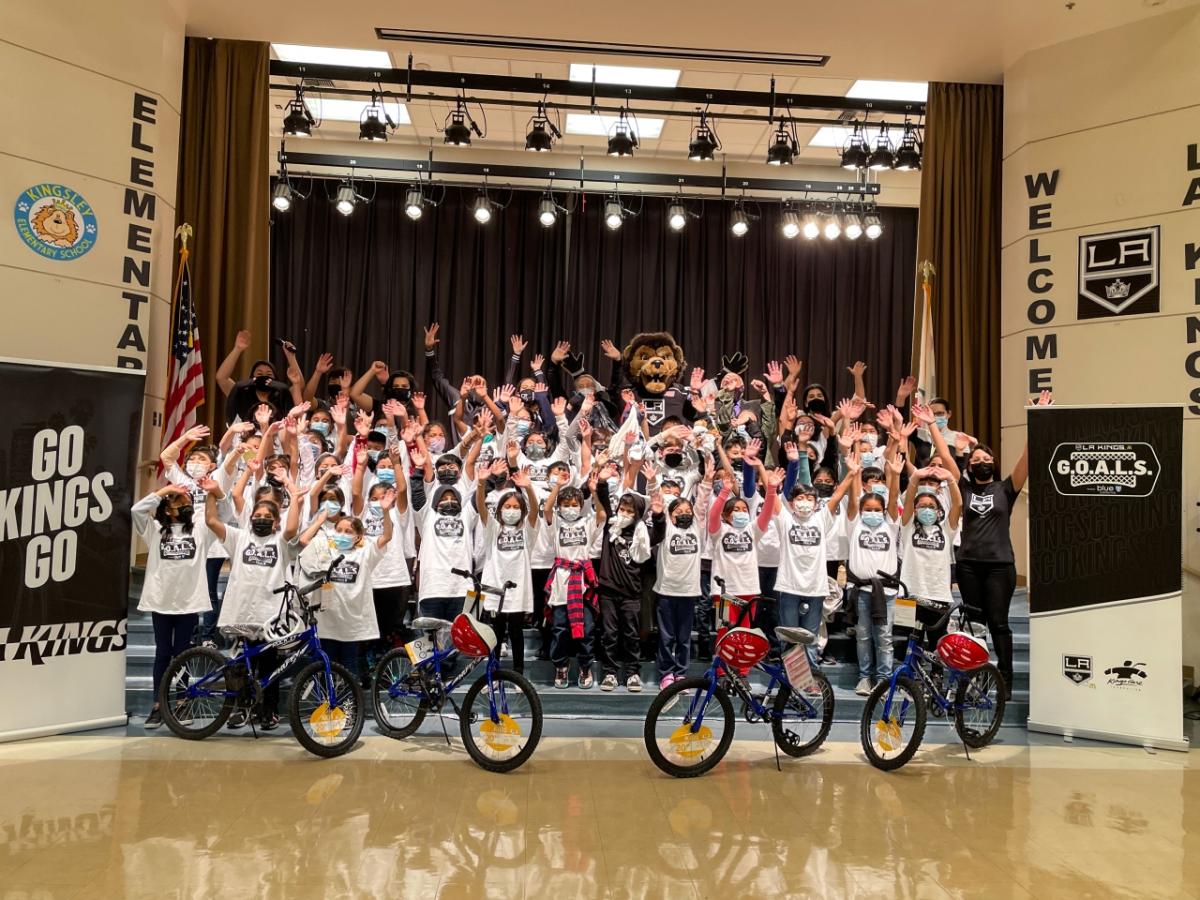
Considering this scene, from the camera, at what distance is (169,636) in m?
5.92

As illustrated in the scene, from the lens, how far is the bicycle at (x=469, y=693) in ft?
16.9

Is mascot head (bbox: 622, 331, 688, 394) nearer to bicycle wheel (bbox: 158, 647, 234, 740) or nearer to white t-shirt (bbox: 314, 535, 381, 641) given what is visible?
white t-shirt (bbox: 314, 535, 381, 641)

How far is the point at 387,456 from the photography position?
677cm

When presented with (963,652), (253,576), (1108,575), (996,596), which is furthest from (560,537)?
(1108,575)

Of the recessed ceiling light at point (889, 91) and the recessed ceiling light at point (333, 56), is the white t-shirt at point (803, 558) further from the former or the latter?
the recessed ceiling light at point (333, 56)

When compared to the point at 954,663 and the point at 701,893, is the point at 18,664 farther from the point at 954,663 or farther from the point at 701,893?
the point at 954,663

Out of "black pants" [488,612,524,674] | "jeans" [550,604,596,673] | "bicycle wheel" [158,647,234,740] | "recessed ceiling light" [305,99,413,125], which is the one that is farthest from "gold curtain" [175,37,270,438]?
"jeans" [550,604,596,673]

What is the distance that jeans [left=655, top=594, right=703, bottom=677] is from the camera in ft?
20.7

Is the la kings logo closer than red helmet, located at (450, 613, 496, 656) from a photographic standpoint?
No

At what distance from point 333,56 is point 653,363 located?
4.99 m

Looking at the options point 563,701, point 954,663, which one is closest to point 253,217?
point 563,701

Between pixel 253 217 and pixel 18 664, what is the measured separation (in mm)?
4569

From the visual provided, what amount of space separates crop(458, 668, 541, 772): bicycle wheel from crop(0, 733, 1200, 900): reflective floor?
12cm

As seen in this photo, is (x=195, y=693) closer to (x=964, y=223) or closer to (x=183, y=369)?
(x=183, y=369)
